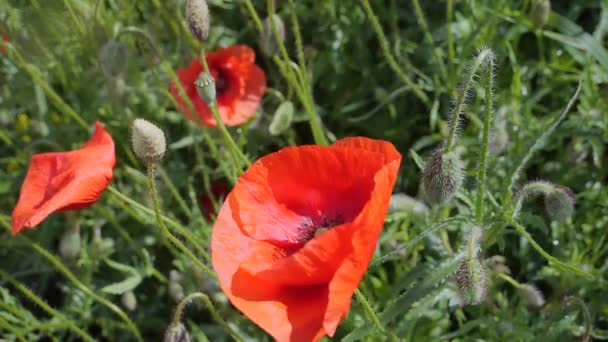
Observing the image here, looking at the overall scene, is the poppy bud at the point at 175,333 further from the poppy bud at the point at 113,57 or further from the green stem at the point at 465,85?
the poppy bud at the point at 113,57

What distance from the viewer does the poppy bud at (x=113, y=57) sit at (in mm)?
2150

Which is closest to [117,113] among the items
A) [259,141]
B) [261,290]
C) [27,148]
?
[27,148]

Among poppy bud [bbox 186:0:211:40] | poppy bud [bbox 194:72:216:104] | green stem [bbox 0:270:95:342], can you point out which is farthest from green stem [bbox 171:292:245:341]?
poppy bud [bbox 186:0:211:40]

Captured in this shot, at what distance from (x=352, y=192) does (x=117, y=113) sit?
126 cm

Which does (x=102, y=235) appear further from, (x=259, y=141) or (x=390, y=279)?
(x=390, y=279)

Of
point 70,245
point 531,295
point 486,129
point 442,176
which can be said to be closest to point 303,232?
point 442,176

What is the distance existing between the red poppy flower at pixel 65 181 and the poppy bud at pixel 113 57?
0.24 metres

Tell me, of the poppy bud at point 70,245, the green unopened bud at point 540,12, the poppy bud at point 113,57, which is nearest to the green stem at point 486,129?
the green unopened bud at point 540,12

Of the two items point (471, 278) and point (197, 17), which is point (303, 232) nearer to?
point (471, 278)

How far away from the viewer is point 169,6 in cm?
262

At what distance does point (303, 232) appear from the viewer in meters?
1.60

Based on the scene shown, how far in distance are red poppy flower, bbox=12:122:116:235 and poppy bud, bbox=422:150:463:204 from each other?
2.23ft

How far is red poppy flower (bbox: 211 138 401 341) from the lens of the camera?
1295 mm

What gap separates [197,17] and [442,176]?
0.60 metres
